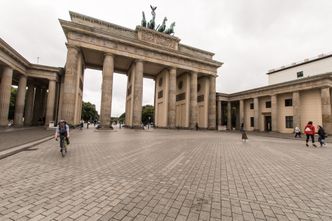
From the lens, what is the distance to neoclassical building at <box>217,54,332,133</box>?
2635 centimetres

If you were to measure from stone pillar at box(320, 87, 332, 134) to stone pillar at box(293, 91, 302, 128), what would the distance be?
140 inches

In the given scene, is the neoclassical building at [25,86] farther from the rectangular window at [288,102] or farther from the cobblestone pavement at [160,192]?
the rectangular window at [288,102]

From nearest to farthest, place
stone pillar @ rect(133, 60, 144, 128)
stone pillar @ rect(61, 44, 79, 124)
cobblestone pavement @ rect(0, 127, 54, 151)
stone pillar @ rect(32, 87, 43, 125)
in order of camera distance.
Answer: cobblestone pavement @ rect(0, 127, 54, 151) → stone pillar @ rect(61, 44, 79, 124) → stone pillar @ rect(133, 60, 144, 128) → stone pillar @ rect(32, 87, 43, 125)

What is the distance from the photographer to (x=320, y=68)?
123 feet

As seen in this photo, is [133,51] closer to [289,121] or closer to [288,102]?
[288,102]

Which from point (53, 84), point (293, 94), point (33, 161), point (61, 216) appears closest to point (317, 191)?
point (61, 216)

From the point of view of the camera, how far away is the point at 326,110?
2531 centimetres

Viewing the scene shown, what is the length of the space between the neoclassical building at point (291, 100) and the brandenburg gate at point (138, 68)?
31.6 feet

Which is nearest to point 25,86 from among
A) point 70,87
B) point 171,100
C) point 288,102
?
point 70,87

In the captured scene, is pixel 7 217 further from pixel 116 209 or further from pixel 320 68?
pixel 320 68

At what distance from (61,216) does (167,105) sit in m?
32.4

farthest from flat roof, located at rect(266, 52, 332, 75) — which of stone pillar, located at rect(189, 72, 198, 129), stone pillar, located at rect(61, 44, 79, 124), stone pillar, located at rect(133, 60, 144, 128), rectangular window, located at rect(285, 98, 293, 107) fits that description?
stone pillar, located at rect(61, 44, 79, 124)

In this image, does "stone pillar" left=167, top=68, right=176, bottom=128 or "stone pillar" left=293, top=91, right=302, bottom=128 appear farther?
"stone pillar" left=167, top=68, right=176, bottom=128

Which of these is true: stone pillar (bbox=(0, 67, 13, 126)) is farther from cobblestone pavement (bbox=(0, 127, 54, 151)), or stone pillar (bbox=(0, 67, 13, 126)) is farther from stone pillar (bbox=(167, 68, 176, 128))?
stone pillar (bbox=(167, 68, 176, 128))
